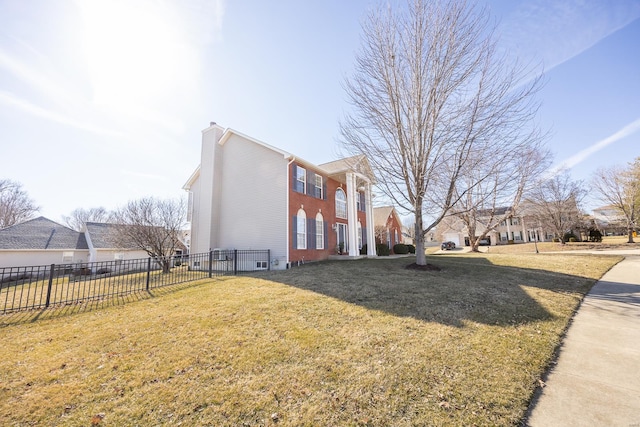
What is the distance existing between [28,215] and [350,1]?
46.2 metres

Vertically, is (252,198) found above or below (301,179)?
below

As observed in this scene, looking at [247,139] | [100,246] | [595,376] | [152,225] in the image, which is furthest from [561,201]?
[100,246]

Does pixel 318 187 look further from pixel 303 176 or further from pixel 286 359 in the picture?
pixel 286 359

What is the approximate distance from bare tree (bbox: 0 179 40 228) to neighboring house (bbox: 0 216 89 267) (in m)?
12.4

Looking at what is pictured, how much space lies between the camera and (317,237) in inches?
650

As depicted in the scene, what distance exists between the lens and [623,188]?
27.8 metres

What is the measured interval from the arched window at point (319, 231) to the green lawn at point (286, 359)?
9225 millimetres

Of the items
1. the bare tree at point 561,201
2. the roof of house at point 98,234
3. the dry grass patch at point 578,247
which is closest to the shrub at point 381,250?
the dry grass patch at point 578,247

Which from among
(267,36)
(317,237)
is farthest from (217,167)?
(267,36)

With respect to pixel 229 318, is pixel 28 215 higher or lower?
higher

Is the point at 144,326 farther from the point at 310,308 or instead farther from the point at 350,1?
the point at 350,1

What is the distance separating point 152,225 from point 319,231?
404 inches

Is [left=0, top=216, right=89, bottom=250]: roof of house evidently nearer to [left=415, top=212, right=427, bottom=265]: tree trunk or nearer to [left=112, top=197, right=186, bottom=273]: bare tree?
[left=112, top=197, right=186, bottom=273]: bare tree

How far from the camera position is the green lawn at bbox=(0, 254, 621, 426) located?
2.71 meters
